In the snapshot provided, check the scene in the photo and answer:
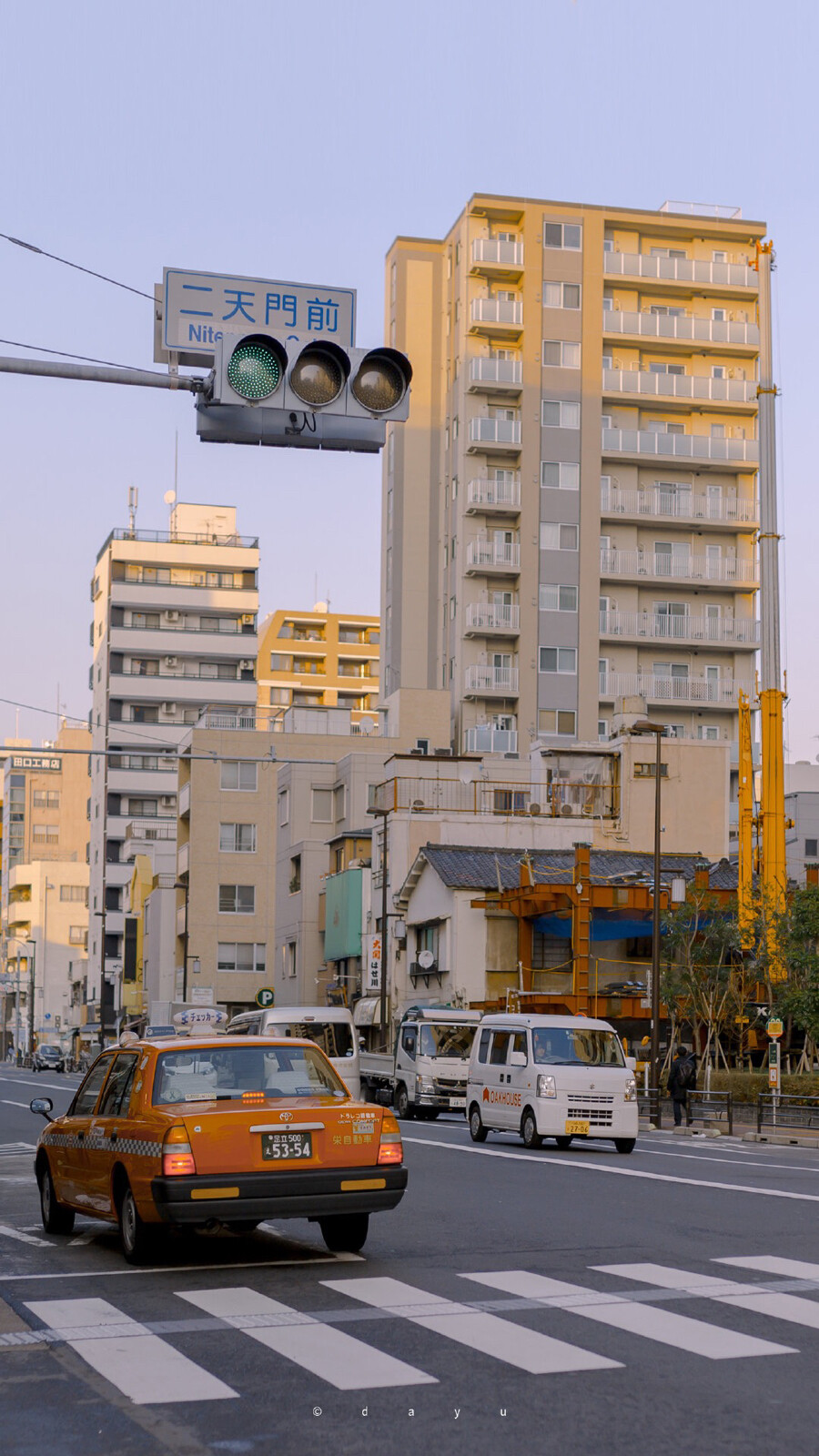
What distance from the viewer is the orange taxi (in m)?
11.1

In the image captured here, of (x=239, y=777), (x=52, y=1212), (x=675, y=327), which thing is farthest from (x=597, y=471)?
(x=52, y=1212)

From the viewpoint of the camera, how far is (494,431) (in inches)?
2901

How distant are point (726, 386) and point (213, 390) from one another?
224 ft

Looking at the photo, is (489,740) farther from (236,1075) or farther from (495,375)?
(236,1075)

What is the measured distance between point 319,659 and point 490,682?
64.7 metres

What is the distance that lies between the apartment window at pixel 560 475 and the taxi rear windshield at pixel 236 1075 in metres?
63.5

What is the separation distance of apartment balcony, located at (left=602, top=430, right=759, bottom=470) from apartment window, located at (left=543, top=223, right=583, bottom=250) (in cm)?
799

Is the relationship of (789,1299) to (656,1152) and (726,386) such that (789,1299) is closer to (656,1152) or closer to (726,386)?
(656,1152)

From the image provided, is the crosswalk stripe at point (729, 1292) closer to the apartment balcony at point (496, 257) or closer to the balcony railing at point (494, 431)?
the balcony railing at point (494, 431)

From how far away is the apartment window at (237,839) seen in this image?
84.5 metres

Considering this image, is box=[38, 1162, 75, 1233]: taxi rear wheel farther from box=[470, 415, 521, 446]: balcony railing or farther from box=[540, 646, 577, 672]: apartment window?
box=[470, 415, 521, 446]: balcony railing

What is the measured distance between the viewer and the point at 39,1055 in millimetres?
101812

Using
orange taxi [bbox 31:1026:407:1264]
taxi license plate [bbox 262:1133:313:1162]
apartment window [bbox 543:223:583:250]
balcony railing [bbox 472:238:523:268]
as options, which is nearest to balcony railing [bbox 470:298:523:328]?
balcony railing [bbox 472:238:523:268]

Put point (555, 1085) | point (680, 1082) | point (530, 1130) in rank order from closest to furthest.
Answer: point (555, 1085), point (530, 1130), point (680, 1082)
